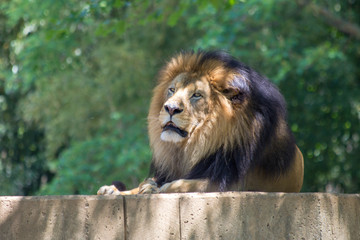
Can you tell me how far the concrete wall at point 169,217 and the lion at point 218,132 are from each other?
503 millimetres

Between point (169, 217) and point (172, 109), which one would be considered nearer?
point (169, 217)

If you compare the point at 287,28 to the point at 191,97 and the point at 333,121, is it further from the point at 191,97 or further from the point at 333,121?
the point at 191,97

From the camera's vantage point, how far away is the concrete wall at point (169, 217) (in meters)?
2.96

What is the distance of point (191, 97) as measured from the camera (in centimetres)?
395

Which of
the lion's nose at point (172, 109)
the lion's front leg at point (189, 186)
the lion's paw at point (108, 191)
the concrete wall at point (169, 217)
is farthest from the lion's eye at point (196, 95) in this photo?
the concrete wall at point (169, 217)

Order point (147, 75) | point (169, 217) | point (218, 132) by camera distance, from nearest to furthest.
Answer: point (169, 217)
point (218, 132)
point (147, 75)

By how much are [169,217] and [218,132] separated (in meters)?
0.93

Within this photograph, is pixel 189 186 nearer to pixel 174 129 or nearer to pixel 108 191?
pixel 174 129

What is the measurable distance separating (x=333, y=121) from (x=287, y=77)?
119 centimetres

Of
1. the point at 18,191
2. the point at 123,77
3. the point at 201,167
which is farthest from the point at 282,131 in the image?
the point at 18,191

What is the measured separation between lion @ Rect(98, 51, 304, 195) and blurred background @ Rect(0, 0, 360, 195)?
489 centimetres

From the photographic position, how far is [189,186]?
361cm

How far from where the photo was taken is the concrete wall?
2.96 metres

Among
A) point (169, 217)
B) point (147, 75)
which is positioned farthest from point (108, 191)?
point (147, 75)
